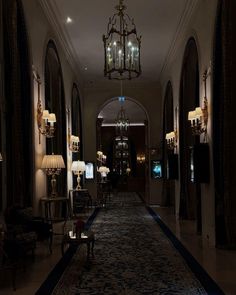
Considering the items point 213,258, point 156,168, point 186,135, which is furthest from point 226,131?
point 156,168

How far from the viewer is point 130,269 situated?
5871 mm

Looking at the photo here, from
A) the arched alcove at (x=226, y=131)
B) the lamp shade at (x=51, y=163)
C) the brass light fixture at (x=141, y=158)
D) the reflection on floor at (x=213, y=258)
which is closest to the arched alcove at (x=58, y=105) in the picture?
the lamp shade at (x=51, y=163)

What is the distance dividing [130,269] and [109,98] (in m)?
12.8

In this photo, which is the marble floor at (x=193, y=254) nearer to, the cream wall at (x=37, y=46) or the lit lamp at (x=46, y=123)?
the cream wall at (x=37, y=46)

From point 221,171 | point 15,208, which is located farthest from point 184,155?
point 15,208

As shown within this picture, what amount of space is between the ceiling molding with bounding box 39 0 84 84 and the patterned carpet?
5.19m

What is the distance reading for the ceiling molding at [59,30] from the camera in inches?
374

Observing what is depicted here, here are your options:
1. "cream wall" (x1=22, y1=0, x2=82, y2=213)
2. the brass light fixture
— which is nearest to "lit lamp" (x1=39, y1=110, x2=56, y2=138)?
"cream wall" (x1=22, y1=0, x2=82, y2=213)

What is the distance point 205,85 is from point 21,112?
3.59 metres

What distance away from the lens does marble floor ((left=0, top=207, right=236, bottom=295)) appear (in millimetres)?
5027

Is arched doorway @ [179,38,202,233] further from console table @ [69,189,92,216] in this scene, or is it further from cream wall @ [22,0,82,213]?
cream wall @ [22,0,82,213]

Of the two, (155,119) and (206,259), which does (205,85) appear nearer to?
(206,259)

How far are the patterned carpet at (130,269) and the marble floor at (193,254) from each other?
0.94 feet

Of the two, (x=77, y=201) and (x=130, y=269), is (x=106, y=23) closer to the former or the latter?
(x=77, y=201)
